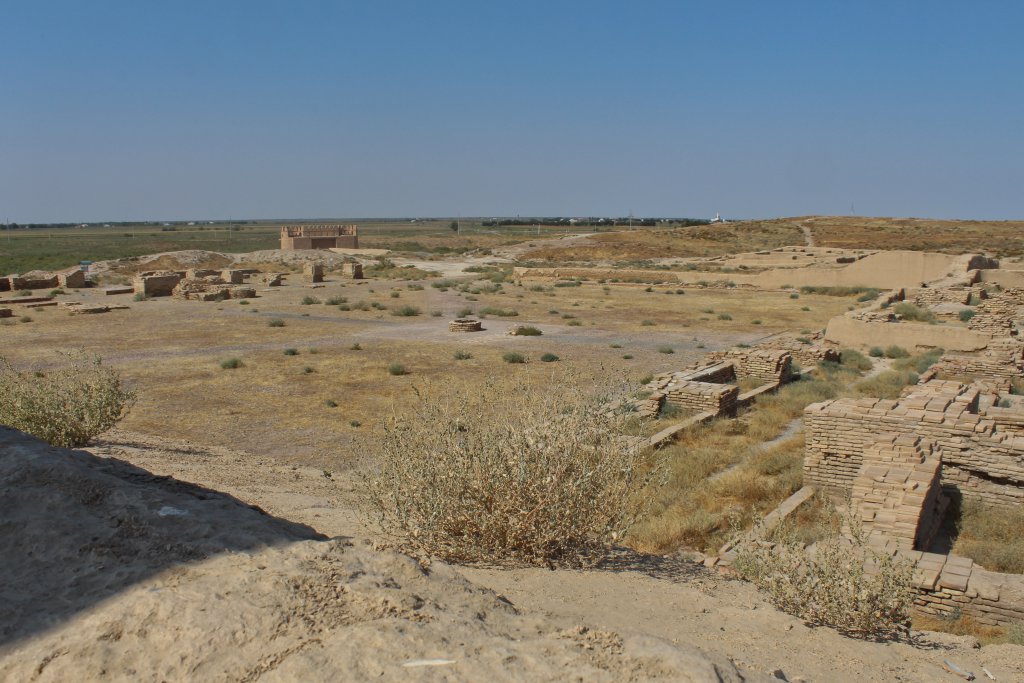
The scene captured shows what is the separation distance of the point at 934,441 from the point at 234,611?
24.7 feet

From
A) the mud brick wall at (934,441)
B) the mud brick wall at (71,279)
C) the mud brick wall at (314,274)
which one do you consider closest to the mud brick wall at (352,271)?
the mud brick wall at (314,274)

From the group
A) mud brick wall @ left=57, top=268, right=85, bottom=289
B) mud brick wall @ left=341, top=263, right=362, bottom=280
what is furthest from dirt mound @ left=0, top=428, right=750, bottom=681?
mud brick wall @ left=341, top=263, right=362, bottom=280

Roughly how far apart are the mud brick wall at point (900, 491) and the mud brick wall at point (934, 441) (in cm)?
32

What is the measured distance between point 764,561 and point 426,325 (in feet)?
66.0

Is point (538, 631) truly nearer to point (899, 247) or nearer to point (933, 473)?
point (933, 473)

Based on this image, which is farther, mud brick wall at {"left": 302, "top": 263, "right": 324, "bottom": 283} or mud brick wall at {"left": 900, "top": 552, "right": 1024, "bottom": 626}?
mud brick wall at {"left": 302, "top": 263, "right": 324, "bottom": 283}

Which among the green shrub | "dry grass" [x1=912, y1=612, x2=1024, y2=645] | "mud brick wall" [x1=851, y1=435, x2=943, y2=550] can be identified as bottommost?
the green shrub

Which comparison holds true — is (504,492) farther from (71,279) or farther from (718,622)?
(71,279)

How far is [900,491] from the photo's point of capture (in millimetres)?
6598

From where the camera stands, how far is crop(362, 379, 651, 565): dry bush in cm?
461

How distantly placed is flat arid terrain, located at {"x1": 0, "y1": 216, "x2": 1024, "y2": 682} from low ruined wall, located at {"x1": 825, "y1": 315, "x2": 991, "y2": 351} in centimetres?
7

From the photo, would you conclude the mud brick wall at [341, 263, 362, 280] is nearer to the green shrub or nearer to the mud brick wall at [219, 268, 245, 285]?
the mud brick wall at [219, 268, 245, 285]

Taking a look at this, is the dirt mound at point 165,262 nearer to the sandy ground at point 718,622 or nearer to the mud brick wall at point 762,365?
the mud brick wall at point 762,365

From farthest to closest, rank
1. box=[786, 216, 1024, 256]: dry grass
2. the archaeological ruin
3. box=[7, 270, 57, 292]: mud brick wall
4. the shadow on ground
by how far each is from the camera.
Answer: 1. the archaeological ruin
2. box=[786, 216, 1024, 256]: dry grass
3. box=[7, 270, 57, 292]: mud brick wall
4. the shadow on ground
